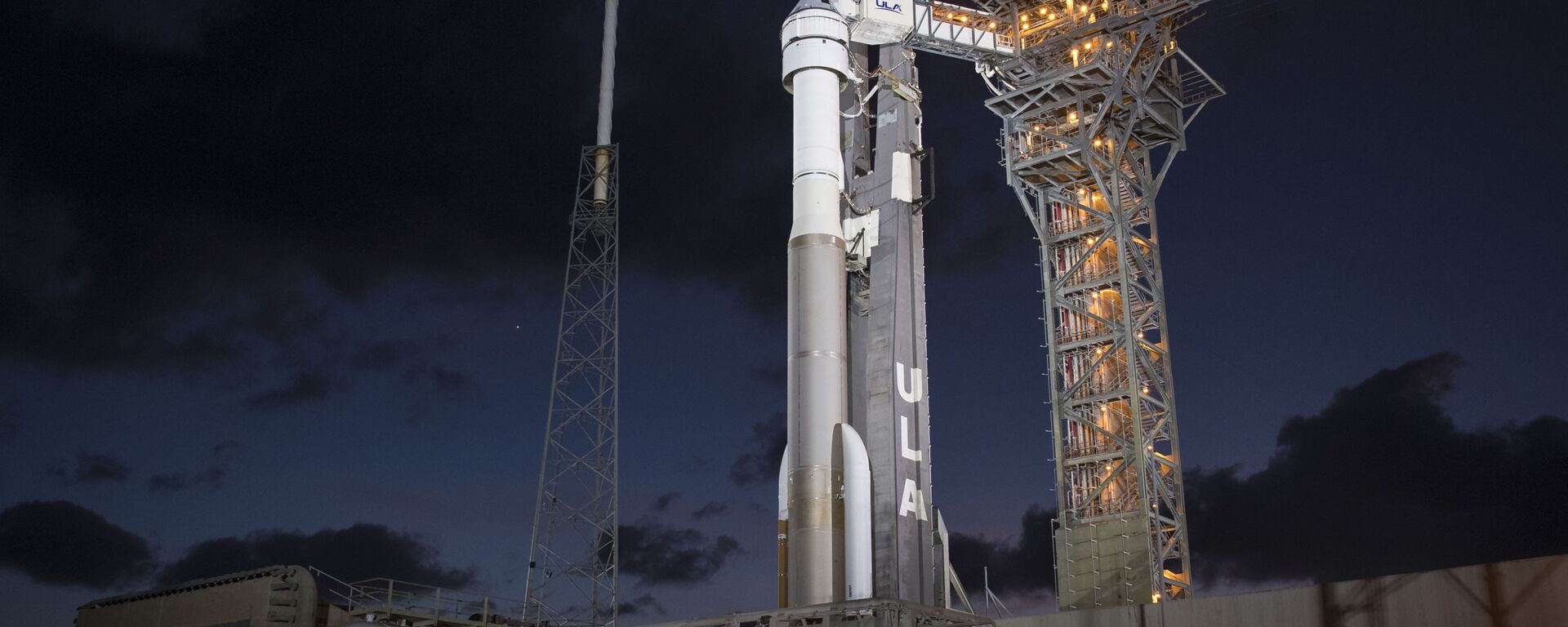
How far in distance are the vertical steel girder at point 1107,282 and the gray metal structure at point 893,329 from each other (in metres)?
5.25

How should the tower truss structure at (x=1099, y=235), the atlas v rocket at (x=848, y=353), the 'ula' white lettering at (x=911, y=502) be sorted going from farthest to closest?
1. the tower truss structure at (x=1099, y=235)
2. the 'ula' white lettering at (x=911, y=502)
3. the atlas v rocket at (x=848, y=353)

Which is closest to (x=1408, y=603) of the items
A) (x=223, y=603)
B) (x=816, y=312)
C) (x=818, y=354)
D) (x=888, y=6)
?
(x=818, y=354)

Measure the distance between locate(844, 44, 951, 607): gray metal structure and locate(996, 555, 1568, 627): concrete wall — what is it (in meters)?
5.61

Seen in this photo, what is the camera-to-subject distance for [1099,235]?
137 ft

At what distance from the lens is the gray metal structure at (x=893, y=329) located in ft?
112

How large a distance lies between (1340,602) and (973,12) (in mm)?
21948

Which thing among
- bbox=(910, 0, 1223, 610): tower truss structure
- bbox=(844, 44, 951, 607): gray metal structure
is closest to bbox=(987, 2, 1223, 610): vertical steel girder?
bbox=(910, 0, 1223, 610): tower truss structure

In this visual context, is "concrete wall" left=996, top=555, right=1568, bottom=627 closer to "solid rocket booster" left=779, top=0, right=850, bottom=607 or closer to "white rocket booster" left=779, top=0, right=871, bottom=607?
"white rocket booster" left=779, top=0, right=871, bottom=607

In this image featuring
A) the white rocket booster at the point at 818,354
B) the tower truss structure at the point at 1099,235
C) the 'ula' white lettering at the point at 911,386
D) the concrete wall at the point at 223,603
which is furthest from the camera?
the tower truss structure at the point at 1099,235

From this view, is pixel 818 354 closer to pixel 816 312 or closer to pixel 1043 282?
pixel 816 312

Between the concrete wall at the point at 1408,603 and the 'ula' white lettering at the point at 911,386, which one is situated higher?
the 'ula' white lettering at the point at 911,386

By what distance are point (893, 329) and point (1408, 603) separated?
13668 mm

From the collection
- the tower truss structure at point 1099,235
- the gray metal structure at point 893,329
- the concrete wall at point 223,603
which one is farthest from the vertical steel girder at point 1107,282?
the concrete wall at point 223,603

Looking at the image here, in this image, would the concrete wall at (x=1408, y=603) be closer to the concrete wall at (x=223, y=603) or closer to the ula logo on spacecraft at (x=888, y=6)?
the ula logo on spacecraft at (x=888, y=6)
